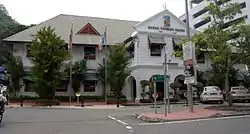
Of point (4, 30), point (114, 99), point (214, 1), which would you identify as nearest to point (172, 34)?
point (114, 99)

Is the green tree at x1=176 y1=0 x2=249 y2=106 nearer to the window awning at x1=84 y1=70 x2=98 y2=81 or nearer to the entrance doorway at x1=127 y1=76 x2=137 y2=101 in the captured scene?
the entrance doorway at x1=127 y1=76 x2=137 y2=101

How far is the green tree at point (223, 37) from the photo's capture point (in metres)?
20.5

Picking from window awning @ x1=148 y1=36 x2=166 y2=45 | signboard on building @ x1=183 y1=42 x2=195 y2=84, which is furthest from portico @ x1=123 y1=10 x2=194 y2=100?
signboard on building @ x1=183 y1=42 x2=195 y2=84

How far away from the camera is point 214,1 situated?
21.8 m

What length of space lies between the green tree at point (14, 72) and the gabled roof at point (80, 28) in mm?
2307

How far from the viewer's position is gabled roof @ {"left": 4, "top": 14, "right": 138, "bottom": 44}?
35.6 m

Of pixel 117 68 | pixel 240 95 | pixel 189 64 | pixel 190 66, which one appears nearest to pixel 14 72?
pixel 117 68

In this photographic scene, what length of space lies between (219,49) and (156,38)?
1337 cm

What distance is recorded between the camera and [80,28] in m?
38.2

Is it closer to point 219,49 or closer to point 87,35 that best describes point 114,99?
point 87,35

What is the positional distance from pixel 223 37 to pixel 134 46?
14635 millimetres

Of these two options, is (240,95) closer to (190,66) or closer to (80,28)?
(190,66)

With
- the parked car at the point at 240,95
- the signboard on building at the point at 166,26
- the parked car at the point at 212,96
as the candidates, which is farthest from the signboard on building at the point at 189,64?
the signboard on building at the point at 166,26

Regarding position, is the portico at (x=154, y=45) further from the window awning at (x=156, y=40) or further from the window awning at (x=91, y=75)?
the window awning at (x=91, y=75)
